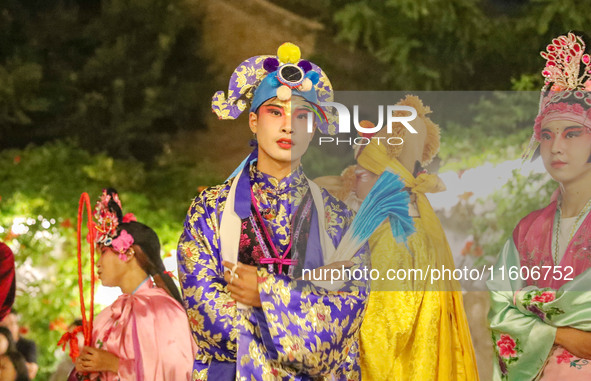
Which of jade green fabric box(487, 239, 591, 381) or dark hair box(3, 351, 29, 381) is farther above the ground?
jade green fabric box(487, 239, 591, 381)

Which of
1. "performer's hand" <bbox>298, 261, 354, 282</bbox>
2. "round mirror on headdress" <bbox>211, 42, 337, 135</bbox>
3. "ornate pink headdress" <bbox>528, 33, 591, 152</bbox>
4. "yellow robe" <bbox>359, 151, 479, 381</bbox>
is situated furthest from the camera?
"yellow robe" <bbox>359, 151, 479, 381</bbox>

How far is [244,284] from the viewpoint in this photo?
330 centimetres

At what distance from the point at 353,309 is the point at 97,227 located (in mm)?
1624

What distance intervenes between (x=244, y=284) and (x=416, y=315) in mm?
1013

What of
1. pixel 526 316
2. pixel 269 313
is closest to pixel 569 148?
pixel 526 316

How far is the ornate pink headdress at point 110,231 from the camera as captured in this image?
14.8ft

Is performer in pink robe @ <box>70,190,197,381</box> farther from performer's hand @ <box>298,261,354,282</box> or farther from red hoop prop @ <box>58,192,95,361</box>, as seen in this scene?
performer's hand @ <box>298,261,354,282</box>

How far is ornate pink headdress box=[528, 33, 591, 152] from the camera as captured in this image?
3893 mm

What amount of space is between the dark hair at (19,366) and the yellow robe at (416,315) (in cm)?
184

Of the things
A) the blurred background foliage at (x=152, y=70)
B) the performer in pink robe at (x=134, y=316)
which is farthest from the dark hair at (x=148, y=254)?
the blurred background foliage at (x=152, y=70)

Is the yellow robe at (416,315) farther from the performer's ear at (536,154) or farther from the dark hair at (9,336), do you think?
the dark hair at (9,336)

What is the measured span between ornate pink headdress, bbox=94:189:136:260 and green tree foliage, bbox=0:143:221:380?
0.44 meters

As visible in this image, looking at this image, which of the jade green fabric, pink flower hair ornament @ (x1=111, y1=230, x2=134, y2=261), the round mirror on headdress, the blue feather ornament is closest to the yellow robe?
the blue feather ornament

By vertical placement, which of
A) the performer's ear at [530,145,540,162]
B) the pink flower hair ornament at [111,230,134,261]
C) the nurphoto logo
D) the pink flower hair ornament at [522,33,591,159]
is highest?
the pink flower hair ornament at [522,33,591,159]
